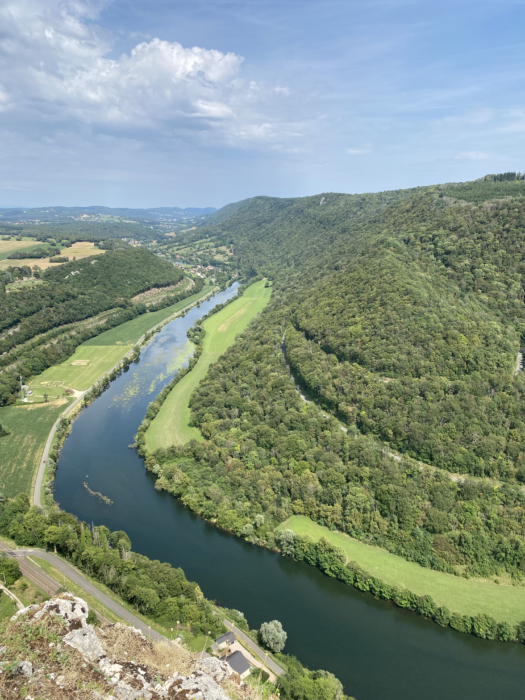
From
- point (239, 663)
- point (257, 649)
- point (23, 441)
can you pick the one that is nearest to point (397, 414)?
point (257, 649)

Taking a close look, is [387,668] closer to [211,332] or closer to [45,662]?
[45,662]

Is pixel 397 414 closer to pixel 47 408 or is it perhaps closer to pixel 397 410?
pixel 397 410

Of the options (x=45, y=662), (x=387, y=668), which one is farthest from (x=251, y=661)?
(x=45, y=662)

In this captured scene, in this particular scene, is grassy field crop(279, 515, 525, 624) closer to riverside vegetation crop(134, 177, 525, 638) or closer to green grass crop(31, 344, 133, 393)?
riverside vegetation crop(134, 177, 525, 638)

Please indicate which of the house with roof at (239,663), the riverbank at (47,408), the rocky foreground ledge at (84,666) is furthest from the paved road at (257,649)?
the riverbank at (47,408)

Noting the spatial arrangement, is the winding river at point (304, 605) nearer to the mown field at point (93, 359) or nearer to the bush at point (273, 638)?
the bush at point (273, 638)
